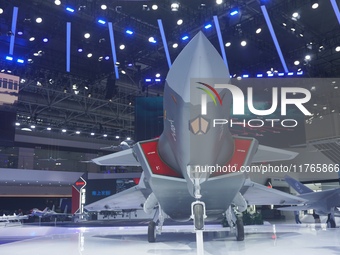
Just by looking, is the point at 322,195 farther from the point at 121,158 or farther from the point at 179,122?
the point at 179,122

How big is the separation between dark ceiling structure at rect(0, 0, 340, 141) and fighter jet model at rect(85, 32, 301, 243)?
4.82 meters

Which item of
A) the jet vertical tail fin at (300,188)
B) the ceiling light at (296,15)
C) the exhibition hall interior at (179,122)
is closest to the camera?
the exhibition hall interior at (179,122)

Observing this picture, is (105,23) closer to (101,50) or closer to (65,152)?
(101,50)

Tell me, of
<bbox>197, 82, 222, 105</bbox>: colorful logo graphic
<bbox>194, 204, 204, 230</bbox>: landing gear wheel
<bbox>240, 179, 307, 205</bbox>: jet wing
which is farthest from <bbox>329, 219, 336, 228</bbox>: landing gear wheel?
<bbox>197, 82, 222, 105</bbox>: colorful logo graphic

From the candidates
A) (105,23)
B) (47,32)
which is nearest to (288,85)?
(105,23)

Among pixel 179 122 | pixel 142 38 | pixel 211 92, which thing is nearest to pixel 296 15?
pixel 142 38

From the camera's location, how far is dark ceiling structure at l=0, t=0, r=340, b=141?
14.7 metres

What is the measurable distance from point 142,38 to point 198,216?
44.5 ft

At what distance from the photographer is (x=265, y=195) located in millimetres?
9695

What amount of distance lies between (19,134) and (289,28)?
90.1 ft

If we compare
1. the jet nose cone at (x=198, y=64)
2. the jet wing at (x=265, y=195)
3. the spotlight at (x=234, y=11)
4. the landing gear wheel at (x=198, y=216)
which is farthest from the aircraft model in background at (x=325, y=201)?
the jet nose cone at (x=198, y=64)

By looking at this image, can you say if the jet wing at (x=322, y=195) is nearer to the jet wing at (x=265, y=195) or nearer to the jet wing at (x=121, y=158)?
the jet wing at (x=265, y=195)

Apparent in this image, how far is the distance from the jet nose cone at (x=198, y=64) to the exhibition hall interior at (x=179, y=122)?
2cm

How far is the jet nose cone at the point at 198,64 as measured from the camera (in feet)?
17.6
